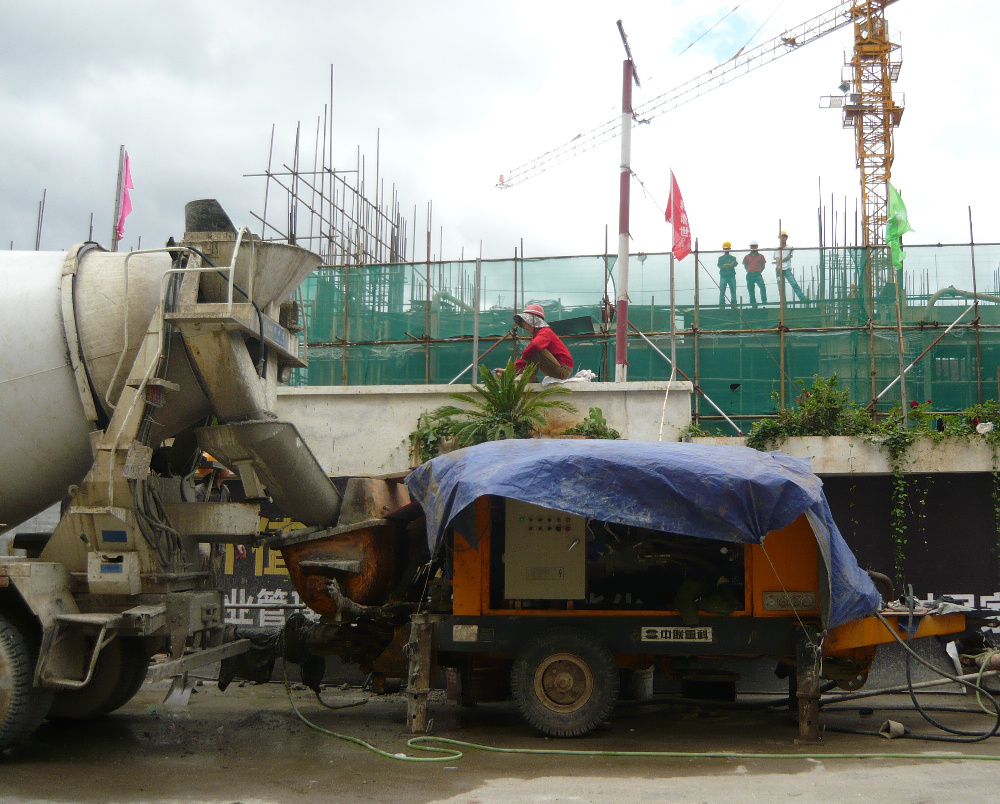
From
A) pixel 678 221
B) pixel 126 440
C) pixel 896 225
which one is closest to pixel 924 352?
pixel 896 225

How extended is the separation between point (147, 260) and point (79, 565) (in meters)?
2.45

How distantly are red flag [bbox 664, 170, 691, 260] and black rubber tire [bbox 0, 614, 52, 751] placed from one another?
38.2 ft

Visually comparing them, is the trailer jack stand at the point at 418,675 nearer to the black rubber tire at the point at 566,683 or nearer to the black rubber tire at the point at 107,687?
the black rubber tire at the point at 566,683

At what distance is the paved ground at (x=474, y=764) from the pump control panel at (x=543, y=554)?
119 centimetres

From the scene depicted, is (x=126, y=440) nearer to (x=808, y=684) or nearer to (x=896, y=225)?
(x=808, y=684)

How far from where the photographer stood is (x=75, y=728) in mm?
7902

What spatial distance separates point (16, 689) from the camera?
638 centimetres

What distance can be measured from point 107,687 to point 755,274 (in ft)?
39.2

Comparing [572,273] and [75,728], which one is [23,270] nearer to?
[75,728]

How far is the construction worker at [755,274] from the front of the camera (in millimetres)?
15516

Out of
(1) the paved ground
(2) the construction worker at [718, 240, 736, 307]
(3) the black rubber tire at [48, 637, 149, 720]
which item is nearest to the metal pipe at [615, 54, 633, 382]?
(2) the construction worker at [718, 240, 736, 307]

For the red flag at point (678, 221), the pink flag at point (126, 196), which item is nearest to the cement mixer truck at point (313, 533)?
the red flag at point (678, 221)

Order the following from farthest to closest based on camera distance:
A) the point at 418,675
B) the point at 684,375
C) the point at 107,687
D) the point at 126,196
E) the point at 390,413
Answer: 1. the point at 126,196
2. the point at 684,375
3. the point at 390,413
4. the point at 107,687
5. the point at 418,675

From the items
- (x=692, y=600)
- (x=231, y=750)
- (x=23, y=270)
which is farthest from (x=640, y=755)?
(x=23, y=270)
